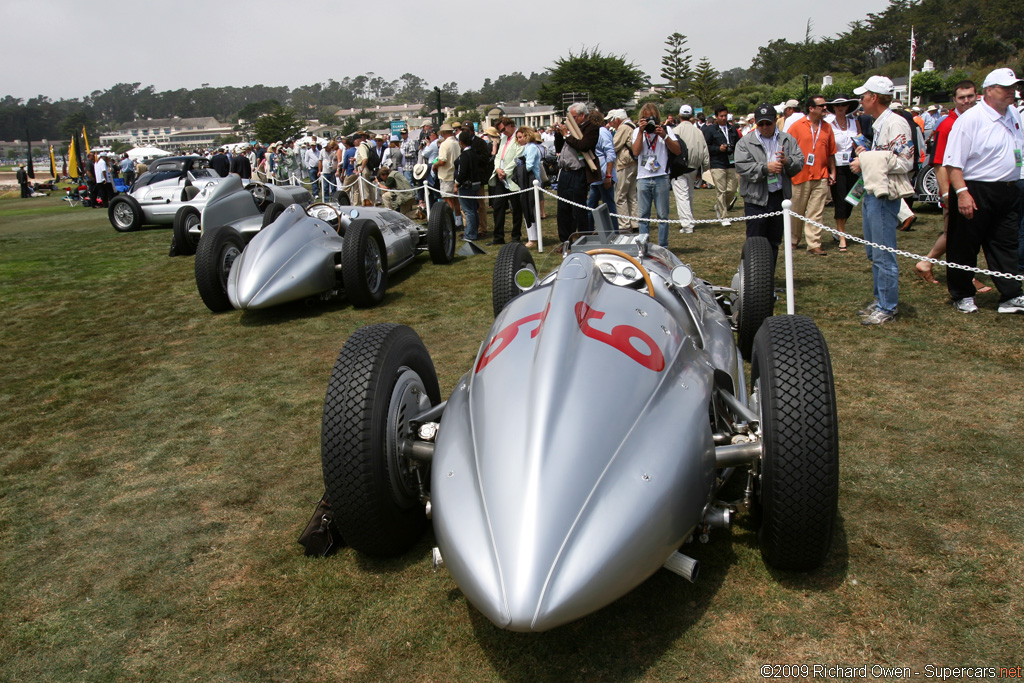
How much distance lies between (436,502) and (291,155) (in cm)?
2755

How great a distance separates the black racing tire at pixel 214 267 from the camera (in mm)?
8680

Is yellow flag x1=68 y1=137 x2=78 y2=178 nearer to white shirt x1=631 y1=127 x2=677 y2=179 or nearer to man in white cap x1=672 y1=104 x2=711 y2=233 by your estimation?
man in white cap x1=672 y1=104 x2=711 y2=233

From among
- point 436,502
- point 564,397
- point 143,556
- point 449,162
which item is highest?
point 449,162

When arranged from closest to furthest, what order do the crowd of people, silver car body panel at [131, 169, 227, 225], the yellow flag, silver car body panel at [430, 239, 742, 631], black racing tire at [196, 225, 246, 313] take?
silver car body panel at [430, 239, 742, 631] → the crowd of people → black racing tire at [196, 225, 246, 313] → silver car body panel at [131, 169, 227, 225] → the yellow flag

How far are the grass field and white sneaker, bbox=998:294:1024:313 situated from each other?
0.53 feet

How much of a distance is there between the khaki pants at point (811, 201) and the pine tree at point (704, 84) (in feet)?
251

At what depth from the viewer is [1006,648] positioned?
2684 millimetres

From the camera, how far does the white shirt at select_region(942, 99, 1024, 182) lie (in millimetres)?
6168

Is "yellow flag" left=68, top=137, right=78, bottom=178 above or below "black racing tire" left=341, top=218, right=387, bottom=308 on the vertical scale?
above

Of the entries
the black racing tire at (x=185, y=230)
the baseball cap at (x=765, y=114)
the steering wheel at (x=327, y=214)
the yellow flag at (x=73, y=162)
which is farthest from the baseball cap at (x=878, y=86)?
A: the yellow flag at (x=73, y=162)

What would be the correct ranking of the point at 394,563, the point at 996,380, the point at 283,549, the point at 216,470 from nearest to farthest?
the point at 394,563 → the point at 283,549 → the point at 216,470 → the point at 996,380

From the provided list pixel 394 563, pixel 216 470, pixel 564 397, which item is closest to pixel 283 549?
pixel 394 563

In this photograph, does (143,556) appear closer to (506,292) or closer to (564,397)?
(564,397)

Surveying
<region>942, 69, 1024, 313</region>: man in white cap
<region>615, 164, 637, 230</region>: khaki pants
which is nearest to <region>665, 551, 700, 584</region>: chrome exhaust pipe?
<region>942, 69, 1024, 313</region>: man in white cap
